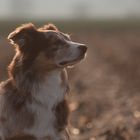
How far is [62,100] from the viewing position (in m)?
10.9

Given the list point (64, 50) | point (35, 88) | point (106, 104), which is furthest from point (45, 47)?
point (106, 104)

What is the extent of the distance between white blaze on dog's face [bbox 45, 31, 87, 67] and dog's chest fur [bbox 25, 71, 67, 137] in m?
0.20

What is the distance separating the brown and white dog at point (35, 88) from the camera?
10.7 m

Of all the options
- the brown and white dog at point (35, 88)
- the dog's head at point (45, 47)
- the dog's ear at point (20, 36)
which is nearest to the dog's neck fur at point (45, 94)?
the brown and white dog at point (35, 88)

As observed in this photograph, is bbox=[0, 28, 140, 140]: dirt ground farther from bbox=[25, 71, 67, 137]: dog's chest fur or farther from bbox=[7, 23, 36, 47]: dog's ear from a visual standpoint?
bbox=[7, 23, 36, 47]: dog's ear

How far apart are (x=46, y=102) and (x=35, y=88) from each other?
0.26 m

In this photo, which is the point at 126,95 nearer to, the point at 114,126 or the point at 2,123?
the point at 114,126

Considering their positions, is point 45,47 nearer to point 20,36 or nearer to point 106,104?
point 20,36

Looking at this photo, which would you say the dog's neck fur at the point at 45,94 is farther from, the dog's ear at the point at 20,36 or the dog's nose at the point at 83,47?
the dog's nose at the point at 83,47

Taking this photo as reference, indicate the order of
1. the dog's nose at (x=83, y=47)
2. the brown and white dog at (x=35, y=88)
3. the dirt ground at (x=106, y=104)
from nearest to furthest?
the brown and white dog at (x=35, y=88)
the dog's nose at (x=83, y=47)
the dirt ground at (x=106, y=104)

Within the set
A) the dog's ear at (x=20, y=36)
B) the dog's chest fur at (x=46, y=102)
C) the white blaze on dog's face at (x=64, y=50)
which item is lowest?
the dog's chest fur at (x=46, y=102)

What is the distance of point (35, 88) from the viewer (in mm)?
10742

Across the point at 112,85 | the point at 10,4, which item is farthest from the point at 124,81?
the point at 10,4

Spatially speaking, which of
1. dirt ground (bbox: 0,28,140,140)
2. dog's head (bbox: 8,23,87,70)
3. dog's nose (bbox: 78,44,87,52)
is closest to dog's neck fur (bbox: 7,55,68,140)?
dog's head (bbox: 8,23,87,70)
